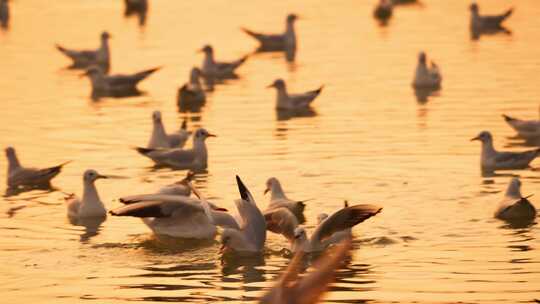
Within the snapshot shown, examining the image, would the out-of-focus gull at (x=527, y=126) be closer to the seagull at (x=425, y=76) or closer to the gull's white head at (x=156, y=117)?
the gull's white head at (x=156, y=117)

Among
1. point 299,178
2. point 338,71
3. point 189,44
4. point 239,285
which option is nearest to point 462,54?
point 338,71

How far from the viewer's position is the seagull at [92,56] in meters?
32.2

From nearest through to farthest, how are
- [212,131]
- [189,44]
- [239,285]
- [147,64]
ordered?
[239,285]
[212,131]
[147,64]
[189,44]

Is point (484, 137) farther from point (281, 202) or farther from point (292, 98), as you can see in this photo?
point (292, 98)

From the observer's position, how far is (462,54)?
31.8 m

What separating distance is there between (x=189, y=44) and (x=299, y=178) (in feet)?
52.7

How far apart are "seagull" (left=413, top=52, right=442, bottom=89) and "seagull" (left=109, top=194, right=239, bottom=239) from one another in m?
11.7

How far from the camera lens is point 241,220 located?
15641 mm

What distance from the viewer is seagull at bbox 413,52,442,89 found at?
2730 cm

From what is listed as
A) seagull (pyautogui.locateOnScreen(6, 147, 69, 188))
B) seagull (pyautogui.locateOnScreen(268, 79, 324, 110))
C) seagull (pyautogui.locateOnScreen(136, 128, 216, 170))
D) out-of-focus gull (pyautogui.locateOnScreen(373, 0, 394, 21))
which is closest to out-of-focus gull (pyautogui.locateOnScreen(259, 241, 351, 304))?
seagull (pyautogui.locateOnScreen(6, 147, 69, 188))

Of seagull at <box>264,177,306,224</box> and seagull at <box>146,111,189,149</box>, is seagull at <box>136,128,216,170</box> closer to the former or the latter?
seagull at <box>146,111,189,149</box>

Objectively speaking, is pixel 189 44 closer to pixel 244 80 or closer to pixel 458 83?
pixel 244 80

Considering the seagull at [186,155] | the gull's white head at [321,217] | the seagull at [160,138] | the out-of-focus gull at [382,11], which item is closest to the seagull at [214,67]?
the seagull at [160,138]

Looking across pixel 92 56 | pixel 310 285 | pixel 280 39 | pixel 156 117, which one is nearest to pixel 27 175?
pixel 156 117
